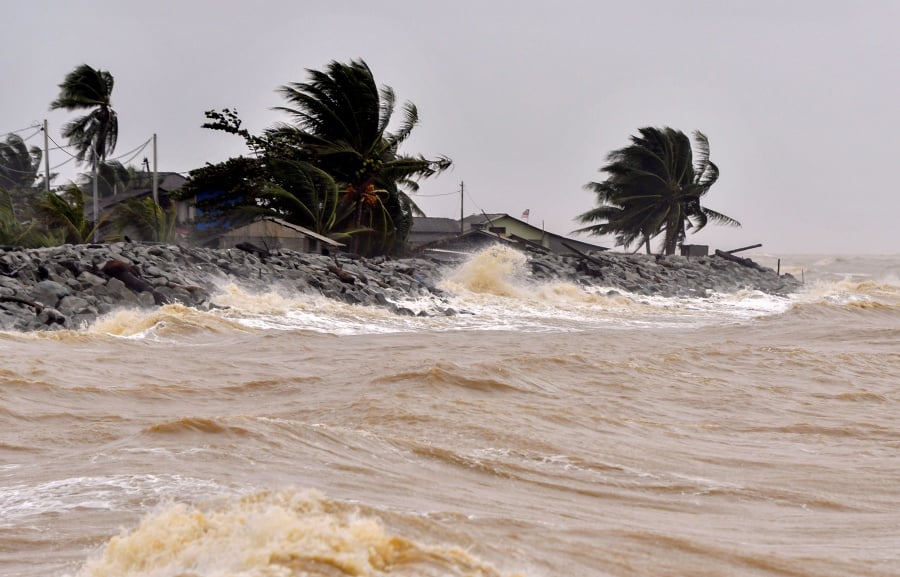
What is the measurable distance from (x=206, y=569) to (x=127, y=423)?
3.52 m

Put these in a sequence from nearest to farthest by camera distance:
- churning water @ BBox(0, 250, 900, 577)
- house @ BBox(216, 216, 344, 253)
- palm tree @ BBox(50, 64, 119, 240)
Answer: churning water @ BBox(0, 250, 900, 577)
house @ BBox(216, 216, 344, 253)
palm tree @ BBox(50, 64, 119, 240)

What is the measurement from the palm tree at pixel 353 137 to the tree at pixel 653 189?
12652mm

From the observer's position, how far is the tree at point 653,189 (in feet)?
126

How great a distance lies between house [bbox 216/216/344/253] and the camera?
2434 cm

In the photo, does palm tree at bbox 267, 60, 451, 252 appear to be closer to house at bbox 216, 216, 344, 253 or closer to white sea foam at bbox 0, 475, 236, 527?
house at bbox 216, 216, 344, 253

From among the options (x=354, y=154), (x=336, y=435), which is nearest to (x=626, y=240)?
(x=354, y=154)

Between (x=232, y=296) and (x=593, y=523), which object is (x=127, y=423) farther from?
(x=232, y=296)

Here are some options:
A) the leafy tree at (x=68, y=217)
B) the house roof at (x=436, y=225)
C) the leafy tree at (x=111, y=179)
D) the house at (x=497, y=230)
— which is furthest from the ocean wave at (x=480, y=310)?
the leafy tree at (x=111, y=179)

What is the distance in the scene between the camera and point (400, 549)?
133 inches

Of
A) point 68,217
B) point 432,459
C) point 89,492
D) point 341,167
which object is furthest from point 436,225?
point 89,492

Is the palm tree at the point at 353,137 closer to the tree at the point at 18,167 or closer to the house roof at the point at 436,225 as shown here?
the house roof at the point at 436,225

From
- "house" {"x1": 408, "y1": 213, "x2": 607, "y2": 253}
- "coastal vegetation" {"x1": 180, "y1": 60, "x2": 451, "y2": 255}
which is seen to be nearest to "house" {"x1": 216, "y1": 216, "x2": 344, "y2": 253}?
"coastal vegetation" {"x1": 180, "y1": 60, "x2": 451, "y2": 255}

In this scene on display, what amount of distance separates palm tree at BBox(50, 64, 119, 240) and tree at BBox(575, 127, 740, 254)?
1872 cm

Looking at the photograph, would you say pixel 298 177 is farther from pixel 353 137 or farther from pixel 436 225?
pixel 436 225
